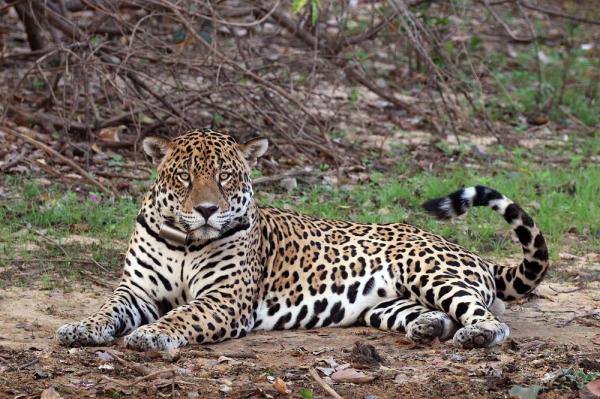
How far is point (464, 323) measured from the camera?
696 centimetres

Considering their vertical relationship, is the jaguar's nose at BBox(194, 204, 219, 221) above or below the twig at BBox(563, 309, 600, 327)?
above

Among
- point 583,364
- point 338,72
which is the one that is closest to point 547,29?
point 338,72

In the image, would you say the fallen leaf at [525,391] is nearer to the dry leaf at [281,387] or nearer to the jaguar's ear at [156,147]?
the dry leaf at [281,387]

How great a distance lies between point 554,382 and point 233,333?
2024mm

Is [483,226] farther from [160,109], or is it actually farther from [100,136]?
[100,136]

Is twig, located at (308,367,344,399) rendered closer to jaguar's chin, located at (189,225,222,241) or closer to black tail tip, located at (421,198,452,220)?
jaguar's chin, located at (189,225,222,241)

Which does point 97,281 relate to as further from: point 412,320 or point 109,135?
point 109,135

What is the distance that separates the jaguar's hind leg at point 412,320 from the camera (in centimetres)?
693

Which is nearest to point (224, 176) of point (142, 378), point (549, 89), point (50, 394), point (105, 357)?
point (105, 357)

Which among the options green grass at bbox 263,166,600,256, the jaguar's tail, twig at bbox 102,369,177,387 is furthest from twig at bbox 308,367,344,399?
green grass at bbox 263,166,600,256

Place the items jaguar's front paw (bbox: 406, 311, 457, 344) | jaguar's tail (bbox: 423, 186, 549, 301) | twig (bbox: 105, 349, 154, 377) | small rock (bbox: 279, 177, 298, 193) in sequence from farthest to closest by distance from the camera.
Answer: small rock (bbox: 279, 177, 298, 193)
jaguar's tail (bbox: 423, 186, 549, 301)
jaguar's front paw (bbox: 406, 311, 457, 344)
twig (bbox: 105, 349, 154, 377)

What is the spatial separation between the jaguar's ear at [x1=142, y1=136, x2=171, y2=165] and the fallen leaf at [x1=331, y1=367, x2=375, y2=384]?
201 cm

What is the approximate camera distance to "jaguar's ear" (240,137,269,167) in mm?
7488

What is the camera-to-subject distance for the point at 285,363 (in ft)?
20.9
